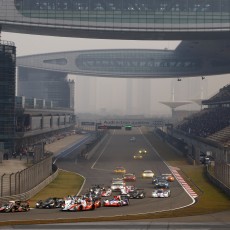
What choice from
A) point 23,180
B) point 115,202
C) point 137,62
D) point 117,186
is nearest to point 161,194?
point 117,186

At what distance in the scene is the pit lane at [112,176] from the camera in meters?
39.6

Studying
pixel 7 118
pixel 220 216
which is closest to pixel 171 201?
pixel 220 216

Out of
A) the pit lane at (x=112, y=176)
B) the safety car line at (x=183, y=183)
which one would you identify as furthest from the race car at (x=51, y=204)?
the safety car line at (x=183, y=183)

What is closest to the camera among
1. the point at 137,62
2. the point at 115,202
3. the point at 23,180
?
the point at 115,202

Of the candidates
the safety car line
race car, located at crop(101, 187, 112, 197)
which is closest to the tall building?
the safety car line

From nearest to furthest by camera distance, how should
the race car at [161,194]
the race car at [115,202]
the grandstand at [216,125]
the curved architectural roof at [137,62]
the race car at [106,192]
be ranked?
1. the race car at [115,202]
2. the race car at [161,194]
3. the race car at [106,192]
4. the grandstand at [216,125]
5. the curved architectural roof at [137,62]

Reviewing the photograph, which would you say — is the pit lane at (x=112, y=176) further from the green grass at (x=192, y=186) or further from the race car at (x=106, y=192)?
the race car at (x=106, y=192)

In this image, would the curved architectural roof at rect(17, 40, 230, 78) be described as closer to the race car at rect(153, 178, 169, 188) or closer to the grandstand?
the grandstand

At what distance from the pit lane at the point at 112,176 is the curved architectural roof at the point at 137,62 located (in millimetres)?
38216

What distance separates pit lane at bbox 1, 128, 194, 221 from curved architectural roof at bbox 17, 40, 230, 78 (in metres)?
38.2

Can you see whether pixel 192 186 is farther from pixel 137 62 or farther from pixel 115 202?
pixel 137 62

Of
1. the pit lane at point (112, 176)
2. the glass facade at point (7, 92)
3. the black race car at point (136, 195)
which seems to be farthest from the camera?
the glass facade at point (7, 92)

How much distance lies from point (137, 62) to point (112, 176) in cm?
10300

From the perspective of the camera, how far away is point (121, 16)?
3521 inches
